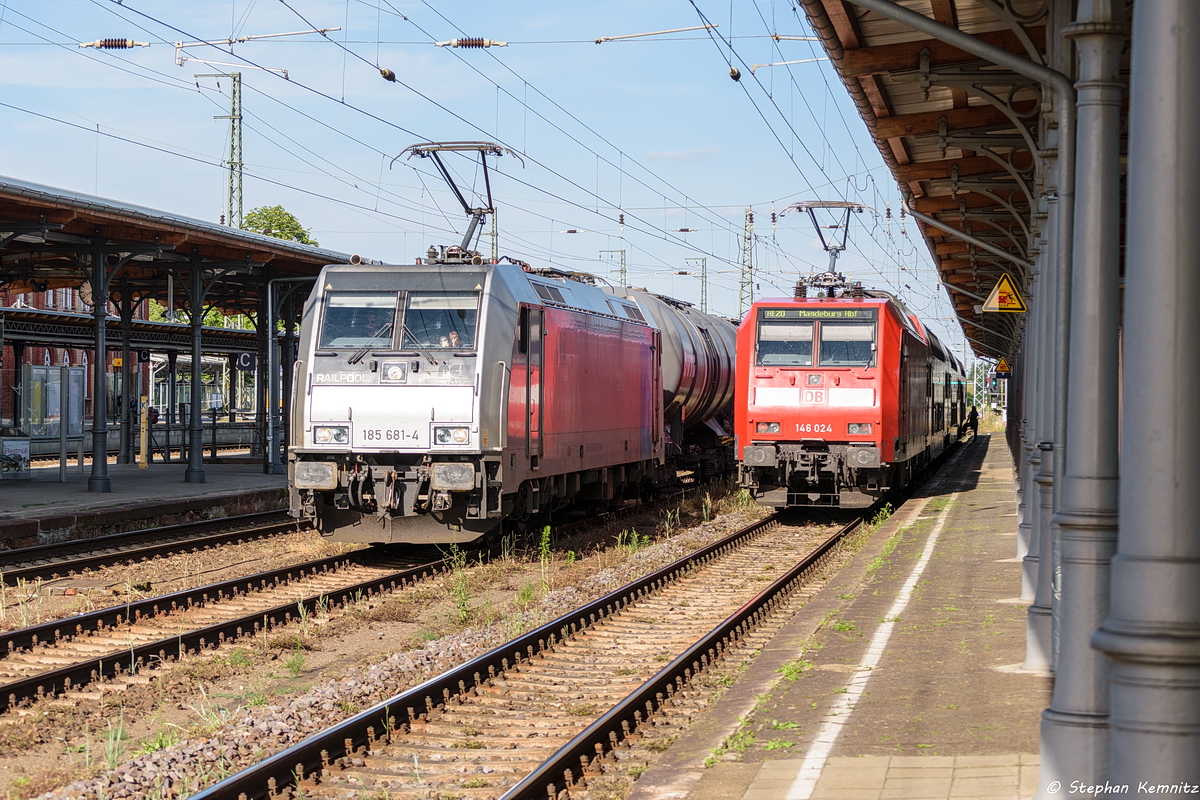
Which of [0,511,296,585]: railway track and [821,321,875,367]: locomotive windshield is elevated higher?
[821,321,875,367]: locomotive windshield

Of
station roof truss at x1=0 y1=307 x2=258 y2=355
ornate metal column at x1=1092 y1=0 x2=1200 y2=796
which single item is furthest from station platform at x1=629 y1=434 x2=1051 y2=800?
station roof truss at x1=0 y1=307 x2=258 y2=355

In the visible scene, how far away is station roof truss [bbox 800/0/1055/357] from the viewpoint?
30.8 ft

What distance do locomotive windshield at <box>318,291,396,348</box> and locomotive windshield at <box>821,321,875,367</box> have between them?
777 centimetres

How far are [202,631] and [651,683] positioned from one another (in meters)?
3.98

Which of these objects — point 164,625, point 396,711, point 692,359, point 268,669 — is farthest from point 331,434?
point 692,359

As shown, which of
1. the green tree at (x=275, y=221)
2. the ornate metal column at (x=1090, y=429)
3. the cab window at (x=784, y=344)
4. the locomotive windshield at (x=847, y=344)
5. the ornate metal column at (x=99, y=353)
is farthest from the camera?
the green tree at (x=275, y=221)

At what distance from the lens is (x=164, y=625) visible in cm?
1097

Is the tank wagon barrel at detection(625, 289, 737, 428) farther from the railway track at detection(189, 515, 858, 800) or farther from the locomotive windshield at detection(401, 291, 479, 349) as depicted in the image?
the railway track at detection(189, 515, 858, 800)

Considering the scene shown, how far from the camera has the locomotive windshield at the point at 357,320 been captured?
46.6 ft

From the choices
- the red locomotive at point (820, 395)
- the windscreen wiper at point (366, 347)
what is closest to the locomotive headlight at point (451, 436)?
the windscreen wiper at point (366, 347)

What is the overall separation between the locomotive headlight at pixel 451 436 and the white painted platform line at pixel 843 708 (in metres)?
4.78

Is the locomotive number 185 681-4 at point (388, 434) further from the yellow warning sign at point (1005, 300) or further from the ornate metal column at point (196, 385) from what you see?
the ornate metal column at point (196, 385)

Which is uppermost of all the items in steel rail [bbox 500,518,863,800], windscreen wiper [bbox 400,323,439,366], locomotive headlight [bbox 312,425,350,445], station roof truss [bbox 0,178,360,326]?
station roof truss [bbox 0,178,360,326]

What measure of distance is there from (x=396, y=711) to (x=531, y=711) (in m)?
0.95
